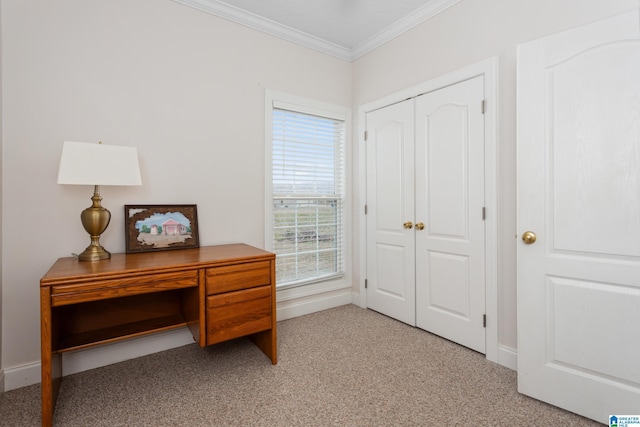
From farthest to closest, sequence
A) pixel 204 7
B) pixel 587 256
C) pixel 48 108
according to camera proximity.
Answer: pixel 204 7
pixel 48 108
pixel 587 256

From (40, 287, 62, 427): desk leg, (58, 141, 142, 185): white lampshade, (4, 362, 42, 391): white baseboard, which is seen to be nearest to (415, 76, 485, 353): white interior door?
(58, 141, 142, 185): white lampshade

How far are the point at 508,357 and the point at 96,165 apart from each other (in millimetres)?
2831

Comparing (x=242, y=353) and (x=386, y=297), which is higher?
(x=386, y=297)

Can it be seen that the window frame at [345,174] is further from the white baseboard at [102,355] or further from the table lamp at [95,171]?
the table lamp at [95,171]

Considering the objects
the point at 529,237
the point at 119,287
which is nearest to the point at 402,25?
the point at 529,237

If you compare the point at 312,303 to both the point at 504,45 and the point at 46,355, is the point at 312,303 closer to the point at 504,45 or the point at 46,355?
the point at 46,355

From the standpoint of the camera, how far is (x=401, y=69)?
281 cm

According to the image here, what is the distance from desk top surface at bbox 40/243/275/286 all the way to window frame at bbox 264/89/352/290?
0.65 metres

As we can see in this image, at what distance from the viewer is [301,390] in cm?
183

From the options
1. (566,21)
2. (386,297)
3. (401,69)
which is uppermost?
(401,69)

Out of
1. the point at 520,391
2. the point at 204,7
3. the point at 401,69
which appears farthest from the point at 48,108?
the point at 520,391

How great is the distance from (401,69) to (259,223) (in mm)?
1891

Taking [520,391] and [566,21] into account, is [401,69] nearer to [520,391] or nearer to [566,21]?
[566,21]

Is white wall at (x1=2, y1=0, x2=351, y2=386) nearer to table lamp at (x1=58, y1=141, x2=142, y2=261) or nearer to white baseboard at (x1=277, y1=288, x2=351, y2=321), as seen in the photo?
table lamp at (x1=58, y1=141, x2=142, y2=261)
